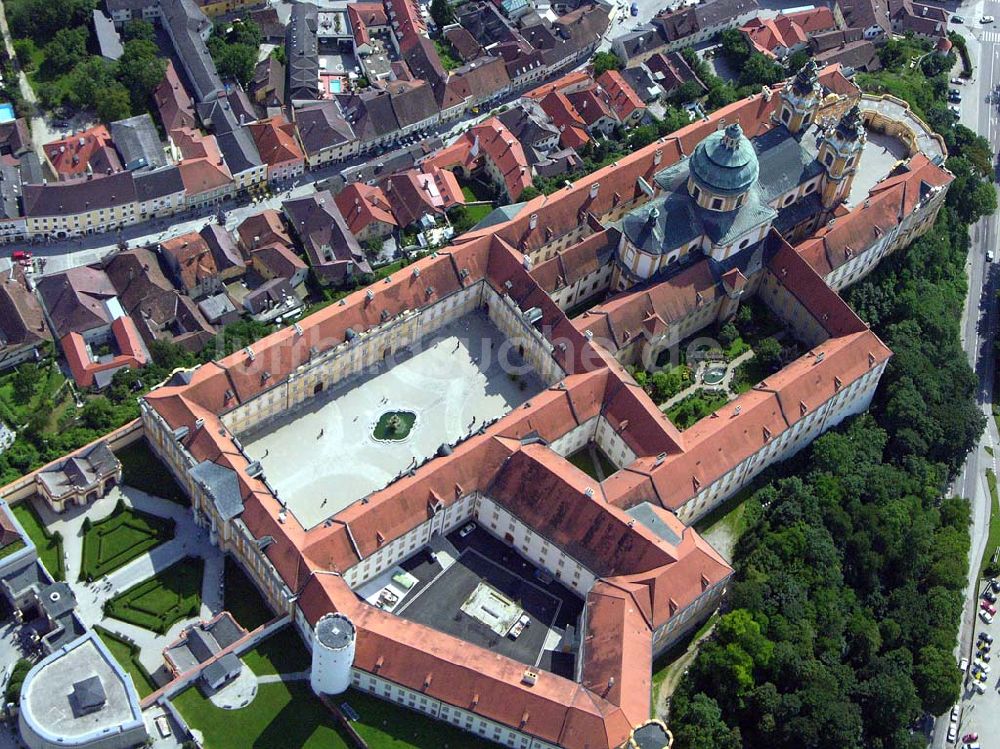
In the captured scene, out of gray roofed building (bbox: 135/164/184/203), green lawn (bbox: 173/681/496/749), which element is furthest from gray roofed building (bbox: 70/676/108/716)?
gray roofed building (bbox: 135/164/184/203)

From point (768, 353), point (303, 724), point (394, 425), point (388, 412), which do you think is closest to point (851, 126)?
point (768, 353)

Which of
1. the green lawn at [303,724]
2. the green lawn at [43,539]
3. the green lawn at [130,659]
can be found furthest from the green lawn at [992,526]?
the green lawn at [43,539]

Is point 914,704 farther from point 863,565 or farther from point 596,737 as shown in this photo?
point 596,737

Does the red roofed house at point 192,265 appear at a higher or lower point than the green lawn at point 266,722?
higher

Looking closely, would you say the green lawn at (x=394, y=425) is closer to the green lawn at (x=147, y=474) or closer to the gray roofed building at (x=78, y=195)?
the green lawn at (x=147, y=474)

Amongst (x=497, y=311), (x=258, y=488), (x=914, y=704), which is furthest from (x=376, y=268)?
(x=914, y=704)

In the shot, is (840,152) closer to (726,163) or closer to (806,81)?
(806,81)

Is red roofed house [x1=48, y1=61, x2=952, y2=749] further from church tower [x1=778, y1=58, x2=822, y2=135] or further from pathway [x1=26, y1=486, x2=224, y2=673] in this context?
pathway [x1=26, y1=486, x2=224, y2=673]
